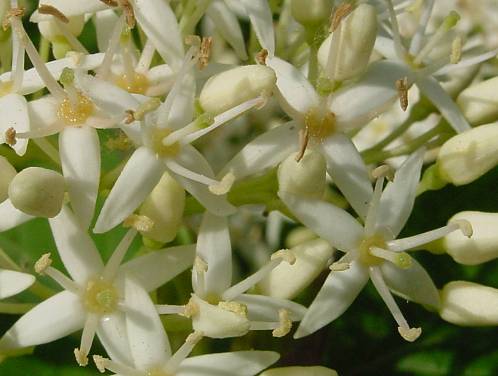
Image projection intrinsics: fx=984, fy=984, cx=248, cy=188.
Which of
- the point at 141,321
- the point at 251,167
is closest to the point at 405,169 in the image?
the point at 251,167

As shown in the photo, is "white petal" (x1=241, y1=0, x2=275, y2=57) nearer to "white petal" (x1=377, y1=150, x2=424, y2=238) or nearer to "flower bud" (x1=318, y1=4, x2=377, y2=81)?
"flower bud" (x1=318, y1=4, x2=377, y2=81)

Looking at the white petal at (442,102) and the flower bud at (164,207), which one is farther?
the white petal at (442,102)

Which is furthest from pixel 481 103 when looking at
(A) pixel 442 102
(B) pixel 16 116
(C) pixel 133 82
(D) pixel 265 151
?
(B) pixel 16 116

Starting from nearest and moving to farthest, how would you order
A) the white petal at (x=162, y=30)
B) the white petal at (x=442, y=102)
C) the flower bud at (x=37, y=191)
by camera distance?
1. the flower bud at (x=37, y=191)
2. the white petal at (x=162, y=30)
3. the white petal at (x=442, y=102)

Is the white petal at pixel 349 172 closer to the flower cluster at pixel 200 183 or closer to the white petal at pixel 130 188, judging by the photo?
the flower cluster at pixel 200 183

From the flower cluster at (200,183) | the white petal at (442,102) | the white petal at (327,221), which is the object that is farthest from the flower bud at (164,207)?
the white petal at (442,102)

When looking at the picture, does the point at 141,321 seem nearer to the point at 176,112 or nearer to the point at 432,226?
the point at 176,112
